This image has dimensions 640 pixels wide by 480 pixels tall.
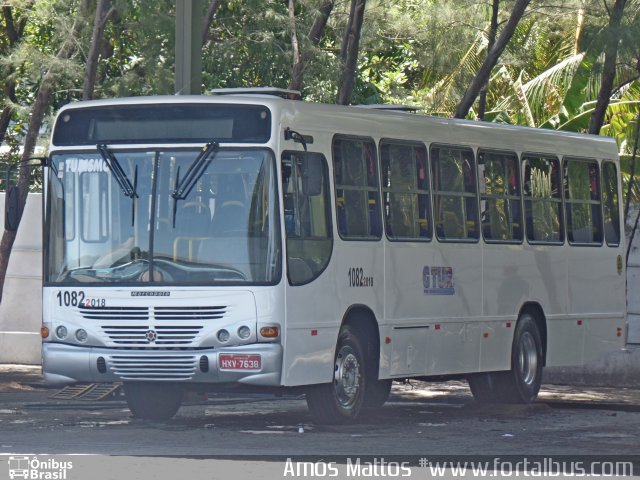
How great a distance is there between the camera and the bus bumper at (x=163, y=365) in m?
13.5

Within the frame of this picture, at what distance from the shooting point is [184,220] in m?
13.8

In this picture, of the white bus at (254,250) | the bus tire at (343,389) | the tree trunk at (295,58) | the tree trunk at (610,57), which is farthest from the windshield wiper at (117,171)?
the tree trunk at (610,57)

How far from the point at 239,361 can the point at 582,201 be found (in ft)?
22.2

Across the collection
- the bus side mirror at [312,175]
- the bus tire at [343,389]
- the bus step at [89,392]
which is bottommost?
the bus step at [89,392]

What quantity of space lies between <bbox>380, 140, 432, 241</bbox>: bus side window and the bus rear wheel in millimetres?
2382

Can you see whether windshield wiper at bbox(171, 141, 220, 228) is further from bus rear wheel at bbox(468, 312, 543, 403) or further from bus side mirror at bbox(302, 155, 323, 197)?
bus rear wheel at bbox(468, 312, 543, 403)

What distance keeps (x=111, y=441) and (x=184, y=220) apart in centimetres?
209

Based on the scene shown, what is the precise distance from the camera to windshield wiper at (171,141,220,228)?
1385cm

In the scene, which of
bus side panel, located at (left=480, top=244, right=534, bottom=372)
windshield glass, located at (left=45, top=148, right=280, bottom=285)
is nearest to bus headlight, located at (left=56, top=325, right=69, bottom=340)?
windshield glass, located at (left=45, top=148, right=280, bottom=285)

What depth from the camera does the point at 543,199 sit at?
1819 centimetres

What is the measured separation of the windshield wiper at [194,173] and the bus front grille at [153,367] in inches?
45.2

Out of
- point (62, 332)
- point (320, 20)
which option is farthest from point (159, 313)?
point (320, 20)

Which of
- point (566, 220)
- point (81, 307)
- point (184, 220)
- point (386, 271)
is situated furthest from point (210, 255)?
point (566, 220)

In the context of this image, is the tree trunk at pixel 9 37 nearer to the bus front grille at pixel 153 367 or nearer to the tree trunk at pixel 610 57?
the tree trunk at pixel 610 57
